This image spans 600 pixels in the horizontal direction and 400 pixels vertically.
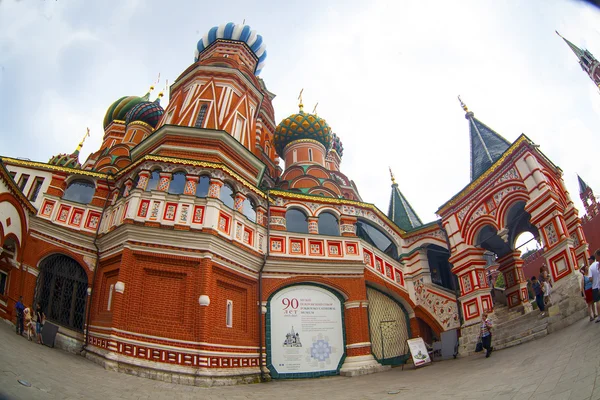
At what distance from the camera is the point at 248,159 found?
48.8 ft

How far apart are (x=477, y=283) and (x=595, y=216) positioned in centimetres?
2057

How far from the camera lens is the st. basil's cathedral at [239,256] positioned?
996 cm

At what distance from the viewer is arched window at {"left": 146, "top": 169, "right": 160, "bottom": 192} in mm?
11896

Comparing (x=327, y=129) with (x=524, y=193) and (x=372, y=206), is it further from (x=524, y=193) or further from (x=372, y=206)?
(x=524, y=193)

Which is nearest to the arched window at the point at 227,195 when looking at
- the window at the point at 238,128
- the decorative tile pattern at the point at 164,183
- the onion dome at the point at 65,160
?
the decorative tile pattern at the point at 164,183

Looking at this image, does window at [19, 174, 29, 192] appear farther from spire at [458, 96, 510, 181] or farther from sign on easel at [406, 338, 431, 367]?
spire at [458, 96, 510, 181]

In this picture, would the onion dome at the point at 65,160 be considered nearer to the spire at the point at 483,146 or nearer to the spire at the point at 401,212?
the spire at the point at 401,212

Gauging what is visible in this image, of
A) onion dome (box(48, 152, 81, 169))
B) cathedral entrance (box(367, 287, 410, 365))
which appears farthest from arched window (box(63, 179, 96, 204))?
onion dome (box(48, 152, 81, 169))

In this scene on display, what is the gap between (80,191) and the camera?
1315 cm

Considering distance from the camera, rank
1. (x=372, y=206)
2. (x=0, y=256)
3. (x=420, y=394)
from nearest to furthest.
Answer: (x=420, y=394), (x=0, y=256), (x=372, y=206)

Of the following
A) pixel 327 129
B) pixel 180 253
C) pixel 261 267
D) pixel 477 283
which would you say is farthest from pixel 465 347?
pixel 327 129

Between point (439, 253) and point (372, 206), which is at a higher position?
point (372, 206)

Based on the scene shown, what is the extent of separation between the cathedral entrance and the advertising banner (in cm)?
154

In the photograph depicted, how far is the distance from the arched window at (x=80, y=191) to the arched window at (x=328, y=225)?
9063 mm
